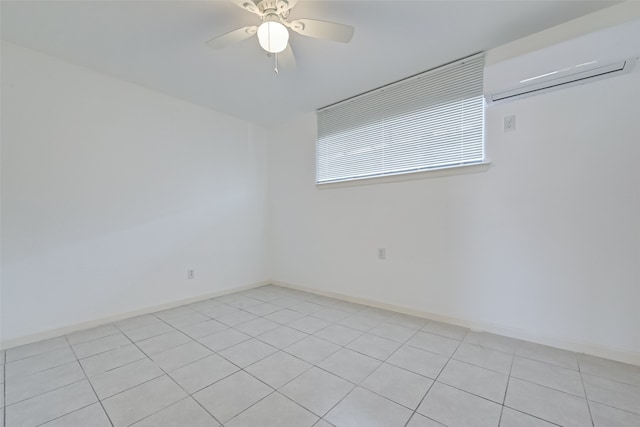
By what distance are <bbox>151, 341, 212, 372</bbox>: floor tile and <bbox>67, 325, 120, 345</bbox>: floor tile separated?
0.75m

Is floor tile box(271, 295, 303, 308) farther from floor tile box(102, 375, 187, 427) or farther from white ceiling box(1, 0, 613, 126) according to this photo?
white ceiling box(1, 0, 613, 126)

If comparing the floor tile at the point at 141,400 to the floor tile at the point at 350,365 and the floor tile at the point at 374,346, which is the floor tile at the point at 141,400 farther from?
the floor tile at the point at 374,346

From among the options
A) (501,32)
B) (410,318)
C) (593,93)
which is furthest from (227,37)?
(410,318)

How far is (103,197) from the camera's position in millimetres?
2498

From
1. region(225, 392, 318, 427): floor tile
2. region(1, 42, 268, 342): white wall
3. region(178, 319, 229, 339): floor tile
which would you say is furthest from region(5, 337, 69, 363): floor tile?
region(225, 392, 318, 427): floor tile

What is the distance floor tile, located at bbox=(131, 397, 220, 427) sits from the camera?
125 centimetres

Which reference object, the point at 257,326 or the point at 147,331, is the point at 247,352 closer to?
the point at 257,326

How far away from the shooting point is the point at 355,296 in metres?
3.04

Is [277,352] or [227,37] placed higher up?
[227,37]

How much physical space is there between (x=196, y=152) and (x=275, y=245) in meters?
1.64

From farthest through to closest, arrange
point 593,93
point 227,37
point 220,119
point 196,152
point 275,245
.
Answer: point 275,245, point 220,119, point 196,152, point 593,93, point 227,37

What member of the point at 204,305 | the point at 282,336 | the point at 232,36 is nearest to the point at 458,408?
the point at 282,336

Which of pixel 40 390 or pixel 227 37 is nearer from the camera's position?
pixel 40 390

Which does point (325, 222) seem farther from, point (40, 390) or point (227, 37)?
point (40, 390)
